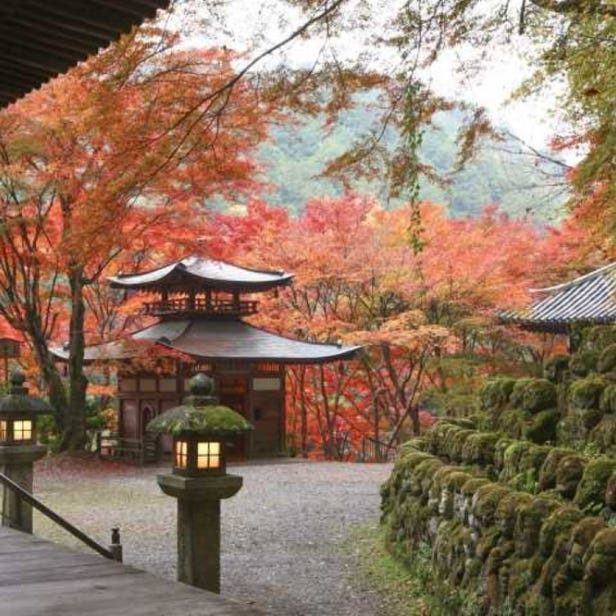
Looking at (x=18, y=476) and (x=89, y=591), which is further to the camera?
(x=18, y=476)

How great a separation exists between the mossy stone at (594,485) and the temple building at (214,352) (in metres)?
15.6

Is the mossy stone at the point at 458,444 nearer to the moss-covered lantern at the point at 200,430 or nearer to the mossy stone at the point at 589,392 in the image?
the mossy stone at the point at 589,392

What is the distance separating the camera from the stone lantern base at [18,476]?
9297 mm

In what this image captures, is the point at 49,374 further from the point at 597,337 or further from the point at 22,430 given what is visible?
the point at 597,337

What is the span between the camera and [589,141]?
23.3 ft

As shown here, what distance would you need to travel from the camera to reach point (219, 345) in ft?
74.1

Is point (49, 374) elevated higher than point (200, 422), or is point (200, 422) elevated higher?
point (49, 374)

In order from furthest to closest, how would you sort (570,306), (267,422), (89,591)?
(267,422), (570,306), (89,591)

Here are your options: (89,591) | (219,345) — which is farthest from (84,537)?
(219,345)

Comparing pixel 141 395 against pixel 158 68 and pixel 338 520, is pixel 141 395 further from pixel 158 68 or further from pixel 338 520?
pixel 158 68

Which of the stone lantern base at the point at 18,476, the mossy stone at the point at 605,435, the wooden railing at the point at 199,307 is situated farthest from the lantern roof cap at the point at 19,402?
the wooden railing at the point at 199,307

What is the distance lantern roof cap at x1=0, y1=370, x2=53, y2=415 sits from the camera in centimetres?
991

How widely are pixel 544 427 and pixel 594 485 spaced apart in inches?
122

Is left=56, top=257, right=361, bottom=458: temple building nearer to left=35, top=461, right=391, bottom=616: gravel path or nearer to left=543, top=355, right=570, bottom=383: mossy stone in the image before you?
left=35, top=461, right=391, bottom=616: gravel path
